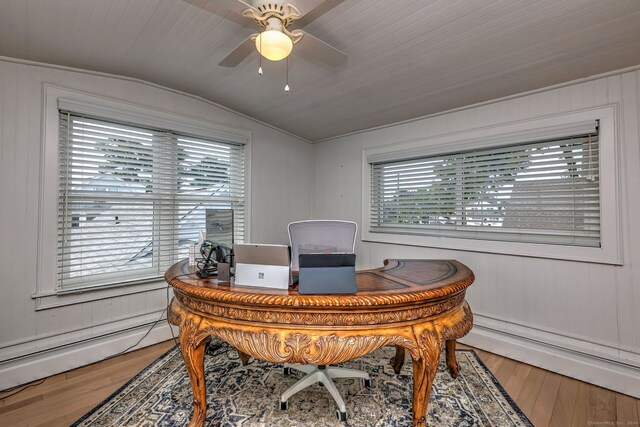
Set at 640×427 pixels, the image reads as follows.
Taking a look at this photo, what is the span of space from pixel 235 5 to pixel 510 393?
2819 mm

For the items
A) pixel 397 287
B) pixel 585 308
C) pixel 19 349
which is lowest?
pixel 19 349

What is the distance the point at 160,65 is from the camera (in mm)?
2270

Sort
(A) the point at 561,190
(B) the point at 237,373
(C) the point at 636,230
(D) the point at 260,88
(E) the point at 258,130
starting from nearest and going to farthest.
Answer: (C) the point at 636,230
(B) the point at 237,373
(A) the point at 561,190
(D) the point at 260,88
(E) the point at 258,130

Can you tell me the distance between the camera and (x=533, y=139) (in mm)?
2332

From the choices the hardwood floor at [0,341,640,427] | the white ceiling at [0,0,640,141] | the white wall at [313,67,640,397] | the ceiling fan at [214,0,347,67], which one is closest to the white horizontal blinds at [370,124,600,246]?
the white wall at [313,67,640,397]

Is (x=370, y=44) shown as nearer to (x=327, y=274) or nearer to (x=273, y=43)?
(x=273, y=43)

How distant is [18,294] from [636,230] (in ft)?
14.3

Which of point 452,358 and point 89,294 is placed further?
point 89,294

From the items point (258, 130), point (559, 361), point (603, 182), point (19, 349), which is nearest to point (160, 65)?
point (258, 130)

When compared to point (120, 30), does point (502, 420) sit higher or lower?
lower

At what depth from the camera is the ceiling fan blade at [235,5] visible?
4.15ft

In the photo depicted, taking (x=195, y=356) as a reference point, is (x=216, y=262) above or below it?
above

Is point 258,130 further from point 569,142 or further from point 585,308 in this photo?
point 585,308

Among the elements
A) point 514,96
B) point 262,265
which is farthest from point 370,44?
point 262,265
